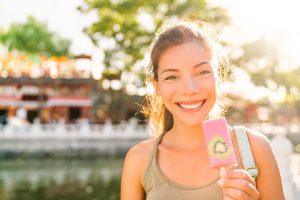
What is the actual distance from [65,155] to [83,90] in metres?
10.3

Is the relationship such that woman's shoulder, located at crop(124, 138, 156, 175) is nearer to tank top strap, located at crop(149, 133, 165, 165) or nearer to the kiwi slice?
tank top strap, located at crop(149, 133, 165, 165)

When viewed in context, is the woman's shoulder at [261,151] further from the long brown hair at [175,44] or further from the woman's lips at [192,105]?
the long brown hair at [175,44]

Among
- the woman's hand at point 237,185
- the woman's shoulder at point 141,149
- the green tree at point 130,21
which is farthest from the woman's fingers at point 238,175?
the green tree at point 130,21

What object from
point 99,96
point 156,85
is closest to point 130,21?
point 99,96

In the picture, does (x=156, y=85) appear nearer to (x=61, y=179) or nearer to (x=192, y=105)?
(x=192, y=105)

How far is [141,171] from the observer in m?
2.02

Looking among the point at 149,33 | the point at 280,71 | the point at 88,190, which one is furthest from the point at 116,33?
the point at 88,190

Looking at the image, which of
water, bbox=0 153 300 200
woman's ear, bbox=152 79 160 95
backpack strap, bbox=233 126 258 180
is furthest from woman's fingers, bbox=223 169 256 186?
water, bbox=0 153 300 200

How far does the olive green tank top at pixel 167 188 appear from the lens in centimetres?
184

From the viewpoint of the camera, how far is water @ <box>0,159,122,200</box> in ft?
45.8

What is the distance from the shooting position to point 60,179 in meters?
17.1

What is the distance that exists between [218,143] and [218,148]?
3 centimetres

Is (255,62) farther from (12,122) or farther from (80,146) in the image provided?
(12,122)

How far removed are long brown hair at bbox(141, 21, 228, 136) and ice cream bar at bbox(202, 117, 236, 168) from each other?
0.37 meters
